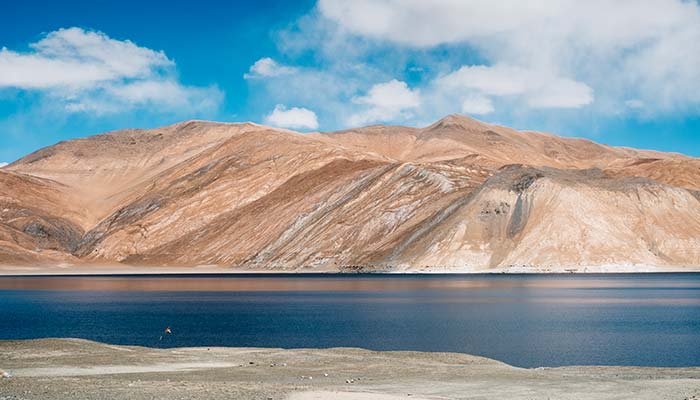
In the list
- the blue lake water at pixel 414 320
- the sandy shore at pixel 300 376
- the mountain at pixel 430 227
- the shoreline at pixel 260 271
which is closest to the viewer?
the sandy shore at pixel 300 376

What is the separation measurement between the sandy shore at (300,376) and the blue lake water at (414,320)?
469 centimetres

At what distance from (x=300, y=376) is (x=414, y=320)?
82.5 ft

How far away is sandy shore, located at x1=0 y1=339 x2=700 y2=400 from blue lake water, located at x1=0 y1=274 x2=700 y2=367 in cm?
469

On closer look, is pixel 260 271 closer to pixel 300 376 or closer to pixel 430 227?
pixel 430 227

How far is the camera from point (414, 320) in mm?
54281

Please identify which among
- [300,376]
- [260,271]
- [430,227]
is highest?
[430,227]

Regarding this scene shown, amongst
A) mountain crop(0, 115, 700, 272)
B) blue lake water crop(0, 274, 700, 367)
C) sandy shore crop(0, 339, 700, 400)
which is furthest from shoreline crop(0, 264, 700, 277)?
sandy shore crop(0, 339, 700, 400)

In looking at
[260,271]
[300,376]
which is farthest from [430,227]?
[300,376]

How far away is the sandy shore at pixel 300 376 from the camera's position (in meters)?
24.9

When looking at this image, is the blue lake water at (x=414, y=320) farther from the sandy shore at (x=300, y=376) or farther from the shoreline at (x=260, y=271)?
the shoreline at (x=260, y=271)

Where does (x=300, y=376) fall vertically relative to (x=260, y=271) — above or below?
below

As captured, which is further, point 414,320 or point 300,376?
point 414,320

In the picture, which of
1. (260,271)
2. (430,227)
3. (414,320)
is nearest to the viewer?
(414,320)

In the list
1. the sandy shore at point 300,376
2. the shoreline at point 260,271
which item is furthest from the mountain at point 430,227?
the sandy shore at point 300,376
